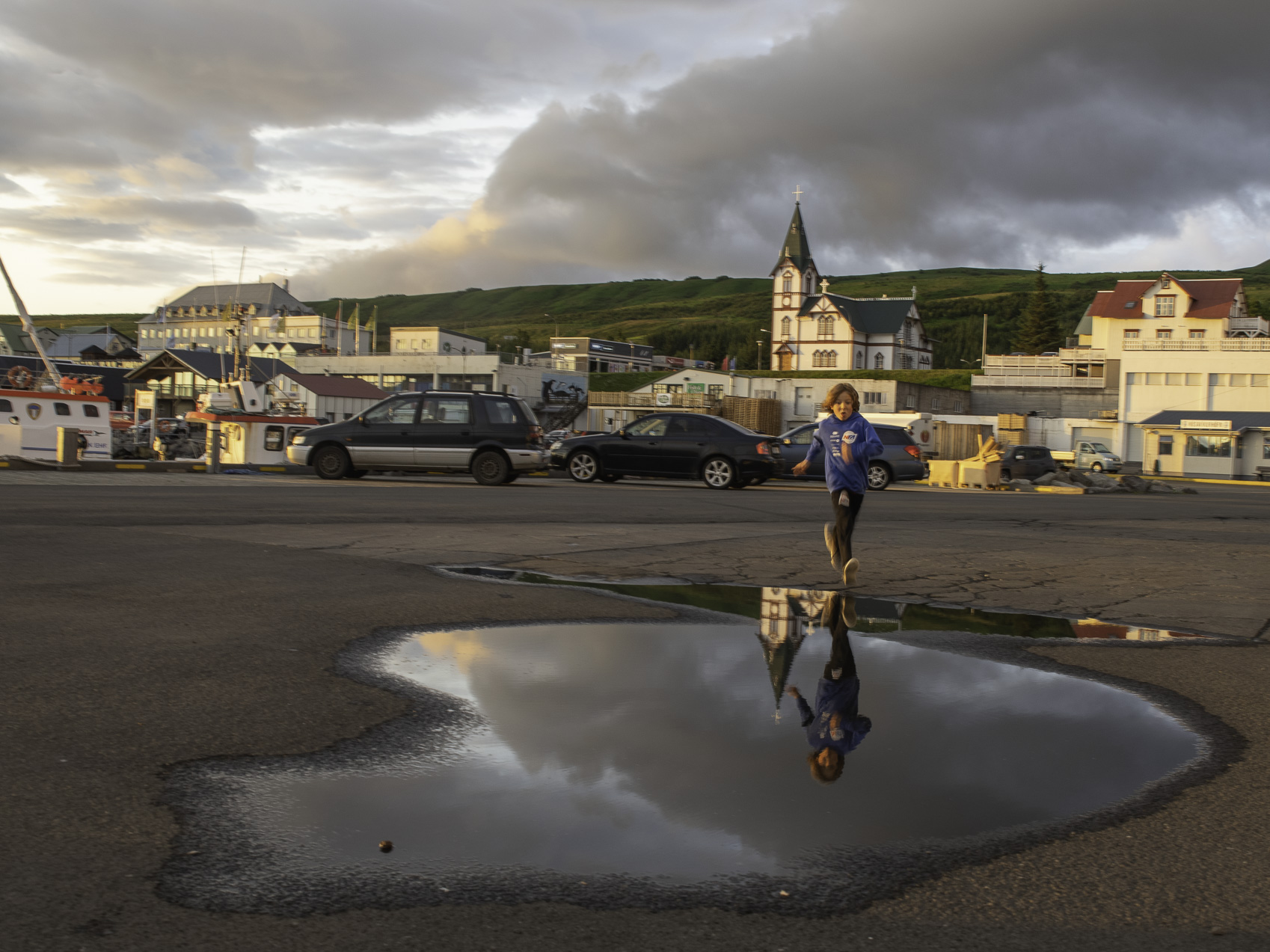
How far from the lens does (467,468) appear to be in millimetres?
21141

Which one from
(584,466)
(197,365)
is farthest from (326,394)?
(584,466)

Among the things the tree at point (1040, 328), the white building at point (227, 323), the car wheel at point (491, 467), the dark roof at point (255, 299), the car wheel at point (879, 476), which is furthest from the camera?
the dark roof at point (255, 299)

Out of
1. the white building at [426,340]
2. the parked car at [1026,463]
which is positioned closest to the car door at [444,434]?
the parked car at [1026,463]

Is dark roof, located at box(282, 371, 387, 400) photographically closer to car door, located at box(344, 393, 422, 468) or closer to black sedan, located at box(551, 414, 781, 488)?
black sedan, located at box(551, 414, 781, 488)

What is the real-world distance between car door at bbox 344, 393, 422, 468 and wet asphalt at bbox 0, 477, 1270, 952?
1038 cm

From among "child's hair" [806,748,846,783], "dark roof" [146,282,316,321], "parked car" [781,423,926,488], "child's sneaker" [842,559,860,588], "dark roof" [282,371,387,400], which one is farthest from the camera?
"dark roof" [146,282,316,321]

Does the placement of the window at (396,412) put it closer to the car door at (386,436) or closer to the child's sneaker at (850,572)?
the car door at (386,436)

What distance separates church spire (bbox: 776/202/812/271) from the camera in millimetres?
118938

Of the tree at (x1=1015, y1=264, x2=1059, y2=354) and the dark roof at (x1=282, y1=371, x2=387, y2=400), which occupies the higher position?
the tree at (x1=1015, y1=264, x2=1059, y2=354)

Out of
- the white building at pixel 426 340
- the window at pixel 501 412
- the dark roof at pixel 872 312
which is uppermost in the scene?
the dark roof at pixel 872 312

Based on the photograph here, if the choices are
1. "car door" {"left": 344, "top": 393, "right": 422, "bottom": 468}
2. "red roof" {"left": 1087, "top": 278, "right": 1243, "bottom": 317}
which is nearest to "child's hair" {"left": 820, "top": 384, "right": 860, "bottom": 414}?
"car door" {"left": 344, "top": 393, "right": 422, "bottom": 468}

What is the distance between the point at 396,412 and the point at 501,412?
6.94ft

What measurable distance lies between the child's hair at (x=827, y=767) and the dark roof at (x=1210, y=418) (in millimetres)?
50848

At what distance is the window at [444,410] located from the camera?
69.1ft
